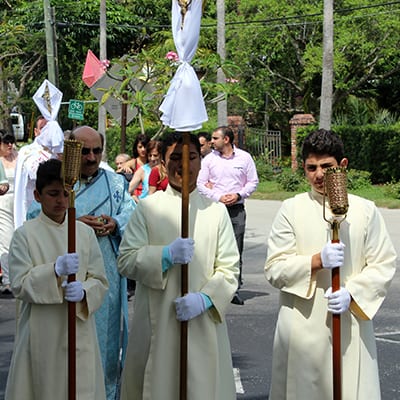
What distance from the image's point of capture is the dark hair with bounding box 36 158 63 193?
17.0ft

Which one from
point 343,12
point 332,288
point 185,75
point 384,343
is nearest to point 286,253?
point 332,288

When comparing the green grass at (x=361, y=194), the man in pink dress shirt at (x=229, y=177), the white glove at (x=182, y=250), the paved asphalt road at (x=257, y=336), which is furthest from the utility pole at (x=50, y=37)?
the white glove at (x=182, y=250)

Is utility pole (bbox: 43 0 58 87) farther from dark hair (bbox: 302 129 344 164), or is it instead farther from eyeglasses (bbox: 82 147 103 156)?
dark hair (bbox: 302 129 344 164)

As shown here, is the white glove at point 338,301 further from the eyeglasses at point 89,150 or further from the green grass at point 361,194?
the green grass at point 361,194

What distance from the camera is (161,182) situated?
10.6 m

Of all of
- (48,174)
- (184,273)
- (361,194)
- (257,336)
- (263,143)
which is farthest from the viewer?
(263,143)

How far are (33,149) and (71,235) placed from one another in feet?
16.1

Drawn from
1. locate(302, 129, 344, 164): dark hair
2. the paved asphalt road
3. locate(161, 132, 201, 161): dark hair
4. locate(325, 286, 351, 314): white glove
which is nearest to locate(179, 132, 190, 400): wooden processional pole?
locate(161, 132, 201, 161): dark hair

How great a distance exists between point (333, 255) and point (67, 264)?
1346 mm

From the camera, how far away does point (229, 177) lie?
33.6 feet

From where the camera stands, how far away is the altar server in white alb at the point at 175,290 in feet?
16.2

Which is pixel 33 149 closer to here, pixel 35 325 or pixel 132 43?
pixel 35 325

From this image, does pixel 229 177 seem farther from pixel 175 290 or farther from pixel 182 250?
Answer: pixel 182 250

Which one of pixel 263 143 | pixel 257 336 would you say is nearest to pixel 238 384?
pixel 257 336
